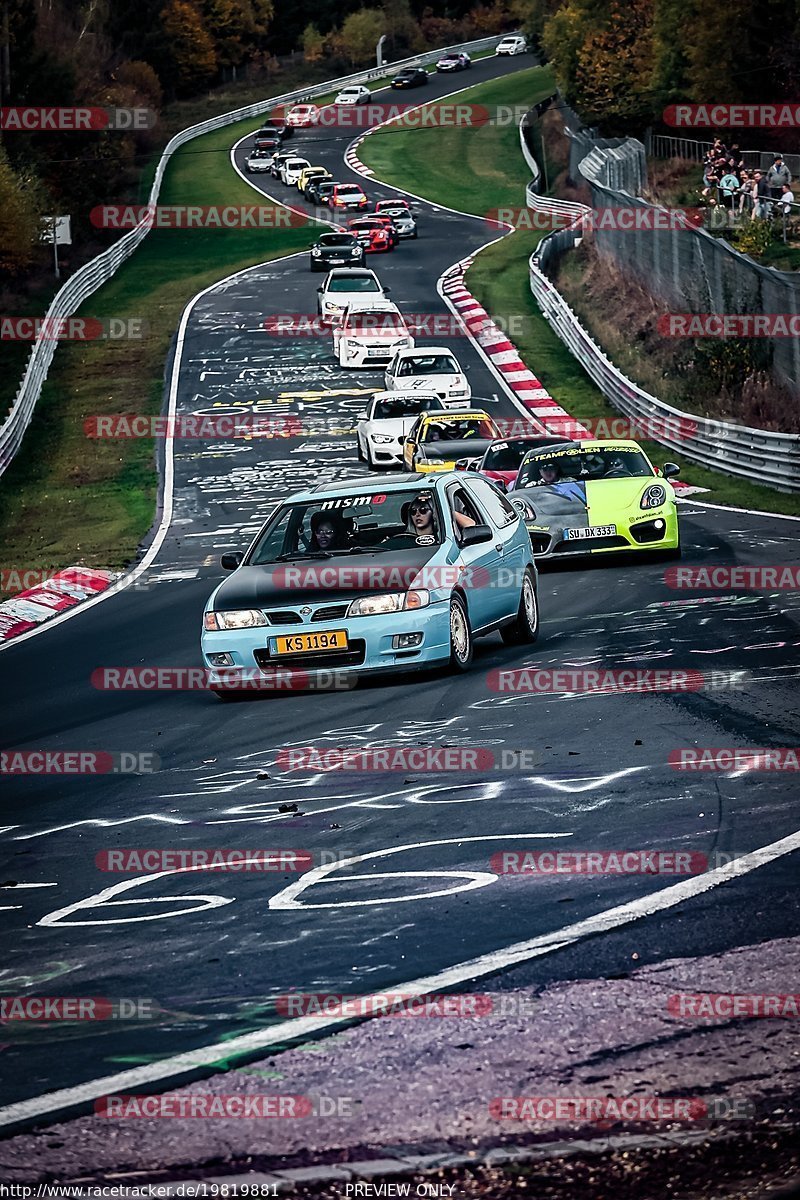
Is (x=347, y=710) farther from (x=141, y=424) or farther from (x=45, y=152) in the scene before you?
(x=45, y=152)

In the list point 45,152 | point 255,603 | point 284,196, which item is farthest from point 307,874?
point 284,196

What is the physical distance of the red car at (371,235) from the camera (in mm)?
61666

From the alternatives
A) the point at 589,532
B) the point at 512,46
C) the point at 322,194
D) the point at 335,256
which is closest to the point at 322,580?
the point at 589,532

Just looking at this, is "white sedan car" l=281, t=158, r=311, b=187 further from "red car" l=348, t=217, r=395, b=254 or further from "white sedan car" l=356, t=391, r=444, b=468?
"white sedan car" l=356, t=391, r=444, b=468

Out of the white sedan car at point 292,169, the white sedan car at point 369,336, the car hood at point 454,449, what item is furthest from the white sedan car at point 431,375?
the white sedan car at point 292,169

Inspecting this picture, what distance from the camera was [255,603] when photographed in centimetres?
1266

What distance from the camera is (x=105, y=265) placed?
58.0m

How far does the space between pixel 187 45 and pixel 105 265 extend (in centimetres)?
5453

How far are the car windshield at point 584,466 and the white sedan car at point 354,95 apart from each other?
85806 millimetres

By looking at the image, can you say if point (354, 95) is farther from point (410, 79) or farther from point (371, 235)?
point (371, 235)

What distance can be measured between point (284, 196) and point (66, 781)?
70310mm

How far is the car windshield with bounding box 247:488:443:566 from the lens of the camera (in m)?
13.3

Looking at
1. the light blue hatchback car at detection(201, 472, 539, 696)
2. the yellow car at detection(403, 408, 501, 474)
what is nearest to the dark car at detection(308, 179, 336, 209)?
the yellow car at detection(403, 408, 501, 474)

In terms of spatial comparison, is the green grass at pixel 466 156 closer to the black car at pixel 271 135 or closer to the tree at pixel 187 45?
the black car at pixel 271 135
